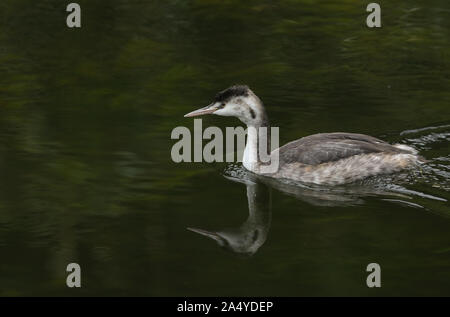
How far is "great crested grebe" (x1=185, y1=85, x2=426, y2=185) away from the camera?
34.0ft

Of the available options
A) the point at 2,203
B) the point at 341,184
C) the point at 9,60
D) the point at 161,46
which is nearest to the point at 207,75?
the point at 161,46

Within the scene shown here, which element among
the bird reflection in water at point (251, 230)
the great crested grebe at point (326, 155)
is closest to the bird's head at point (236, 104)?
the great crested grebe at point (326, 155)

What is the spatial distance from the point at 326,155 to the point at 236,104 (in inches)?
46.4

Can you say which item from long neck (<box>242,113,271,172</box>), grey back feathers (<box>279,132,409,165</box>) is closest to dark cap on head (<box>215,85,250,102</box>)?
long neck (<box>242,113,271,172</box>)

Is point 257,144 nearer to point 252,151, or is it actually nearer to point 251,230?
point 252,151

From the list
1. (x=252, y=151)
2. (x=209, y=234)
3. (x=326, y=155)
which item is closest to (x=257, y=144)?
(x=252, y=151)

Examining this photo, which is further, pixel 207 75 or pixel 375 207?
pixel 207 75

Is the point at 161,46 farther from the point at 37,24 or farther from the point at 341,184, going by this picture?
the point at 341,184

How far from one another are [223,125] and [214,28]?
4483mm

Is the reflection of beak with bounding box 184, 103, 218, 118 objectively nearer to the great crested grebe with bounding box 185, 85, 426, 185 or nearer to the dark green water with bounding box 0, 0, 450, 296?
the great crested grebe with bounding box 185, 85, 426, 185

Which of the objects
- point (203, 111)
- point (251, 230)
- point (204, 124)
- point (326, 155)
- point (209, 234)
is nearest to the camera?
point (209, 234)

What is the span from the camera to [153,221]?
9172mm

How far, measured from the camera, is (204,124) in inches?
476

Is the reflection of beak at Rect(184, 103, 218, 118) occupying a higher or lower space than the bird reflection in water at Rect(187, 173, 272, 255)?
higher
